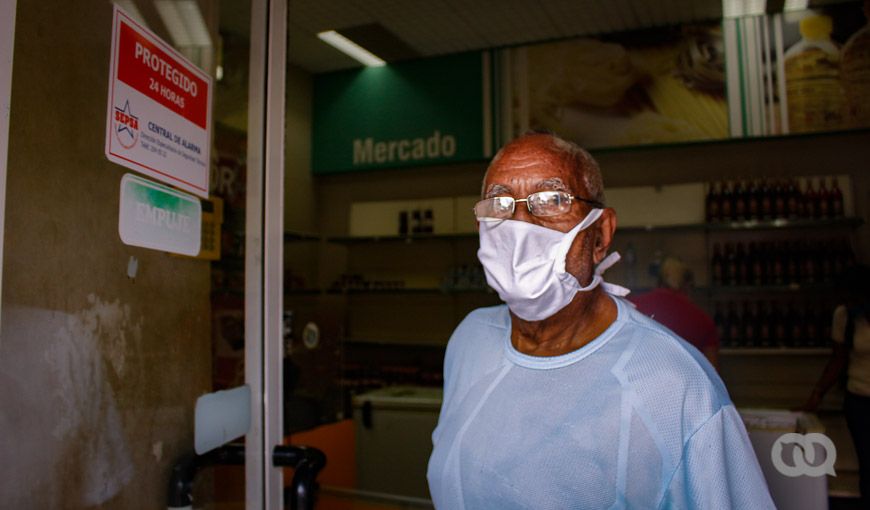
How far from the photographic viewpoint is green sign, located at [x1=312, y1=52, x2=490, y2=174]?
5305 millimetres

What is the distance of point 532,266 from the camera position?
1.24m

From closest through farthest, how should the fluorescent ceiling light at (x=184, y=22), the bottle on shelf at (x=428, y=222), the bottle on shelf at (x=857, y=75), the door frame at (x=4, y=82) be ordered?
the door frame at (x=4, y=82) < the fluorescent ceiling light at (x=184, y=22) < the bottle on shelf at (x=857, y=75) < the bottle on shelf at (x=428, y=222)

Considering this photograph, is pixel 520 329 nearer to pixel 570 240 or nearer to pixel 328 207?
pixel 570 240

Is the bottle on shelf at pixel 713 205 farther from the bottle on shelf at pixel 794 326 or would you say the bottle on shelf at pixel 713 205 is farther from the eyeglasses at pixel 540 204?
the eyeglasses at pixel 540 204

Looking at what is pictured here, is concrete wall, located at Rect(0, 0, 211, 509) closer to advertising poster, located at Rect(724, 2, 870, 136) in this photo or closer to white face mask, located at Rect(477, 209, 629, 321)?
white face mask, located at Rect(477, 209, 629, 321)

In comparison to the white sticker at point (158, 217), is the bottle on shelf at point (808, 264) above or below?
above

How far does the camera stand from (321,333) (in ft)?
14.5

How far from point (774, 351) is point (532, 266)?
3891 millimetres

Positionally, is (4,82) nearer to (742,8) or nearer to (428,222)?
(742,8)

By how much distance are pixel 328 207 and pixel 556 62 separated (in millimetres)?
2714

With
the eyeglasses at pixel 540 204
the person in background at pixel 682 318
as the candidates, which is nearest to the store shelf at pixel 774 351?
the person in background at pixel 682 318

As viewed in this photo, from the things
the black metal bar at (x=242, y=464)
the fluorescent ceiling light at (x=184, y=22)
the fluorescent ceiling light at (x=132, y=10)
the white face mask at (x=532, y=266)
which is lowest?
the black metal bar at (x=242, y=464)

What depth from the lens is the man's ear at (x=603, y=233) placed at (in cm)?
133

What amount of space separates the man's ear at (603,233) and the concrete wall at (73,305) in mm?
838
